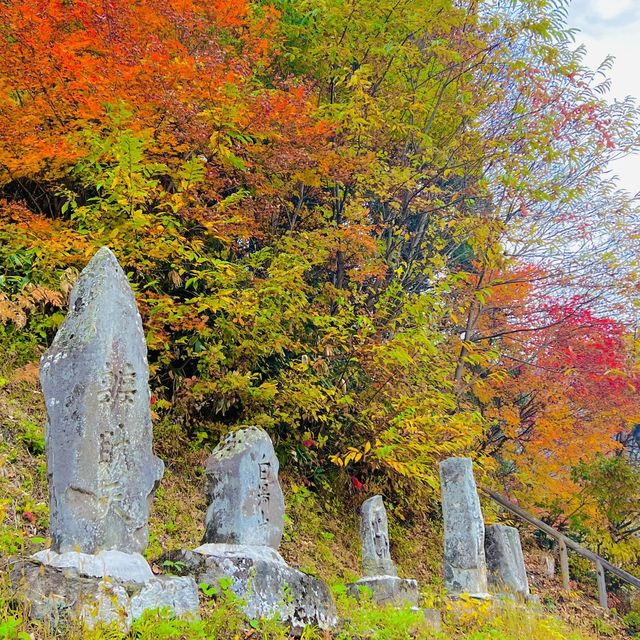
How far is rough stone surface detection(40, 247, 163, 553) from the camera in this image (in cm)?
441

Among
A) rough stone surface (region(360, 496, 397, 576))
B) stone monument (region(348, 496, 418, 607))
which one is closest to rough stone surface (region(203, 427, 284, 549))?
stone monument (region(348, 496, 418, 607))

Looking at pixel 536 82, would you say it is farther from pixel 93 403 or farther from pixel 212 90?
pixel 93 403

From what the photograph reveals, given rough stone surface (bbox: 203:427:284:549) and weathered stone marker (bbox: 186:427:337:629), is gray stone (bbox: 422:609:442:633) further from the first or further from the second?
rough stone surface (bbox: 203:427:284:549)

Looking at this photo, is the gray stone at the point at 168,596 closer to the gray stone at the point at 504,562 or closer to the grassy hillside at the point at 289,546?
the grassy hillside at the point at 289,546

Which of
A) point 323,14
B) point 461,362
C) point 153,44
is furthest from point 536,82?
point 153,44

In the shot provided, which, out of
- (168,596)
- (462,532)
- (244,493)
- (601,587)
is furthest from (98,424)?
(601,587)

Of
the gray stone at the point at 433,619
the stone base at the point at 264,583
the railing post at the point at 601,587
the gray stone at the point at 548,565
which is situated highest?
the gray stone at the point at 548,565

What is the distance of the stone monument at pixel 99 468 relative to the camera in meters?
3.98

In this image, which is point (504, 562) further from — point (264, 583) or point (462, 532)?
point (264, 583)

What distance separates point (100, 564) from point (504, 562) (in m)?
8.26

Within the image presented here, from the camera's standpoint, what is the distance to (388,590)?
7.51 metres

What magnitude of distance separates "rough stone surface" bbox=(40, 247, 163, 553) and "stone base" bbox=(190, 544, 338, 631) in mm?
725

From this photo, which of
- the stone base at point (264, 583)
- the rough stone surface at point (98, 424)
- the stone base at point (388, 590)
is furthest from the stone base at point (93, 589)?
the stone base at point (388, 590)

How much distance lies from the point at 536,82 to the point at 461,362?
5.67 m
